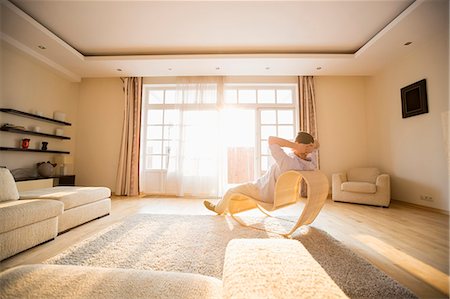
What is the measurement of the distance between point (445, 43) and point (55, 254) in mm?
5181

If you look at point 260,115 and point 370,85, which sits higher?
point 370,85

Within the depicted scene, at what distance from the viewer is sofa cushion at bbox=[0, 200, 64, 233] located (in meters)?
1.41

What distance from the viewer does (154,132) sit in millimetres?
4777

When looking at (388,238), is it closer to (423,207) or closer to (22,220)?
(423,207)

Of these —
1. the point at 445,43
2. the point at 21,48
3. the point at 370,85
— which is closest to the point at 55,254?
the point at 21,48

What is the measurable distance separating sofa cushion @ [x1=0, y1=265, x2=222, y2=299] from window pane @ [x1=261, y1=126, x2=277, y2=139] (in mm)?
4332

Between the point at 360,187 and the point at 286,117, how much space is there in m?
2.09

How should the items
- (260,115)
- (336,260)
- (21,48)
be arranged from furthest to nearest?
A: (260,115)
(21,48)
(336,260)

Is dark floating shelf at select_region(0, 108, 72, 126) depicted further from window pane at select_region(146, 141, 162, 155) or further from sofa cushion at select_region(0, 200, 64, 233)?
sofa cushion at select_region(0, 200, 64, 233)

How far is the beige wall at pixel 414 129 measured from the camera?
115 inches

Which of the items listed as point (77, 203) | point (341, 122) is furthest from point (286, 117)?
point (77, 203)

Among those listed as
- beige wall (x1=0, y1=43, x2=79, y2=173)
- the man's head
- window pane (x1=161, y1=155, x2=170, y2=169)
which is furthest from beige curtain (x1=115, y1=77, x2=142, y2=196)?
the man's head

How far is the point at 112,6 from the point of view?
2.75 metres

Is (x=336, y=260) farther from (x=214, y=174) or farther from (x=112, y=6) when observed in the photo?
(x=112, y=6)
